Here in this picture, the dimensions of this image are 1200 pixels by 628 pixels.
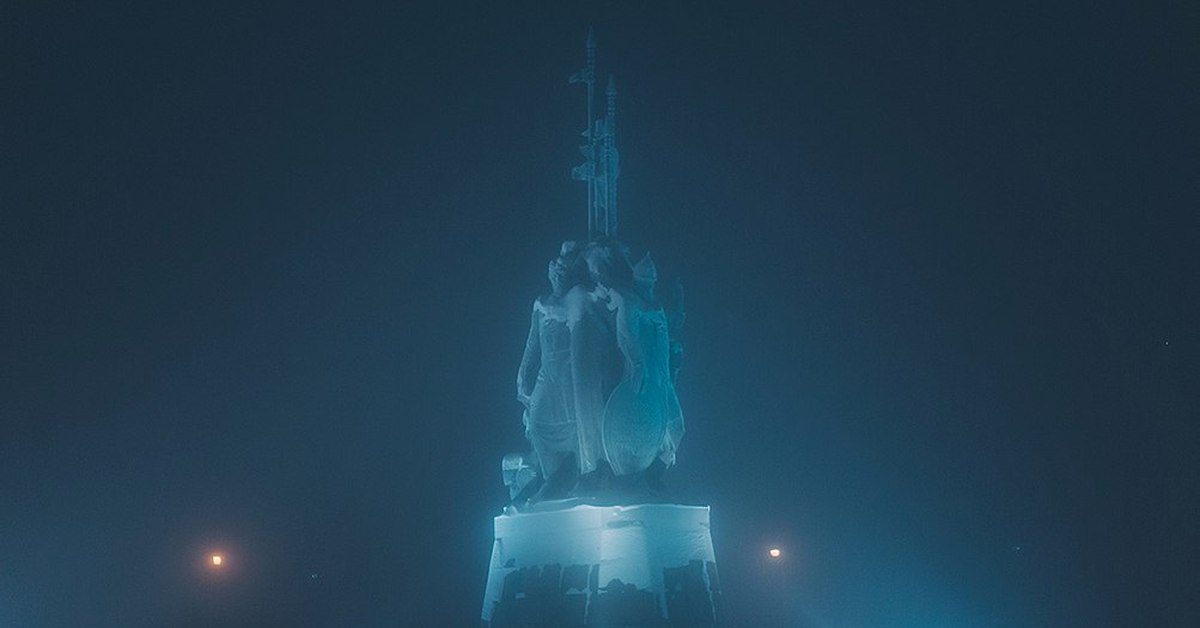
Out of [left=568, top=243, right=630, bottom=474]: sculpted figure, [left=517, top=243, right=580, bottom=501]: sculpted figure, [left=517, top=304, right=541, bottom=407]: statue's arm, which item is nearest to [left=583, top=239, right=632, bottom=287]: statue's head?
[left=568, top=243, right=630, bottom=474]: sculpted figure

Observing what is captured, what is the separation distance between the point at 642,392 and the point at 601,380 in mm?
599

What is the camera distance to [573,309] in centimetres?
1738

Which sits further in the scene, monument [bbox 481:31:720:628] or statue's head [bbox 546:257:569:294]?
statue's head [bbox 546:257:569:294]

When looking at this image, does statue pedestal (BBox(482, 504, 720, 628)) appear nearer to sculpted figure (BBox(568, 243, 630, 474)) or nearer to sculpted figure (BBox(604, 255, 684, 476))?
sculpted figure (BBox(604, 255, 684, 476))

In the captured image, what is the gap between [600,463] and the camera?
17.0 metres

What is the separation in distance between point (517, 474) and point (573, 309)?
94.4 inches

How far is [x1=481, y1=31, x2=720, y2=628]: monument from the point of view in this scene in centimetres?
1606

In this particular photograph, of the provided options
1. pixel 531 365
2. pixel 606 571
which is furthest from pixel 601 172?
pixel 606 571

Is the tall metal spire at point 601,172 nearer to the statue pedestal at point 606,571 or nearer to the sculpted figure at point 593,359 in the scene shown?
the sculpted figure at point 593,359

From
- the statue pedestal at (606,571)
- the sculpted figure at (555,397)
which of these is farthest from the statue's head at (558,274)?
the statue pedestal at (606,571)

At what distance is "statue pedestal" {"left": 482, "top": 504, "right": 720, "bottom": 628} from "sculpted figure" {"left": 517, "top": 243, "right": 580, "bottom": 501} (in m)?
A: 0.96

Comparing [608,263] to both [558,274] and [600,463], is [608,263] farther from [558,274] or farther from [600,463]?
[600,463]

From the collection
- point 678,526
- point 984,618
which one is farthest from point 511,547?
point 984,618

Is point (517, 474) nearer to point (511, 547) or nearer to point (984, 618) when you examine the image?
point (511, 547)
